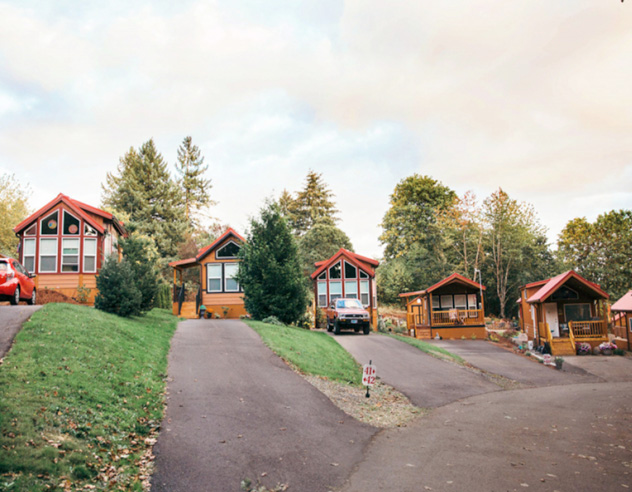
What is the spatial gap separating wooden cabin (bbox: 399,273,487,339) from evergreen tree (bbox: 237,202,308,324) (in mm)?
12367

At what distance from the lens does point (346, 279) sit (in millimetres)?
34062

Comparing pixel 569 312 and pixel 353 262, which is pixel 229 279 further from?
pixel 569 312

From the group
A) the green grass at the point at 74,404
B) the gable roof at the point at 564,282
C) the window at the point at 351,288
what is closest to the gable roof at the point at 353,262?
the window at the point at 351,288

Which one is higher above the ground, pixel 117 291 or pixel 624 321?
pixel 117 291

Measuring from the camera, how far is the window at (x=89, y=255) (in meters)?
26.4

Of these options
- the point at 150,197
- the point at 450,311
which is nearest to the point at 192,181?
the point at 150,197

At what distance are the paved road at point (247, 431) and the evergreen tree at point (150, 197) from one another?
116ft

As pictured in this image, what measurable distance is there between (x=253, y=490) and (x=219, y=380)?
568 centimetres

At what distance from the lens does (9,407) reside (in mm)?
6805

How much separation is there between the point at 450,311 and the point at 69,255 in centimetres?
2464

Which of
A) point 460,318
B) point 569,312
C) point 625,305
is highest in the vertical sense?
point 625,305

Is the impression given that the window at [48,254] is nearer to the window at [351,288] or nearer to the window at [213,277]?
the window at [213,277]

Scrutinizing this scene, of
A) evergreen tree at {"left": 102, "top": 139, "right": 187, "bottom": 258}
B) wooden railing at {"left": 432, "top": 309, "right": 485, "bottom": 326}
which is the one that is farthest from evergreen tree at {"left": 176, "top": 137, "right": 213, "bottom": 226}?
wooden railing at {"left": 432, "top": 309, "right": 485, "bottom": 326}

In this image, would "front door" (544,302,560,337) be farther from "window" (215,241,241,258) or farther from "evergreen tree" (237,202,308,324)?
"window" (215,241,241,258)
